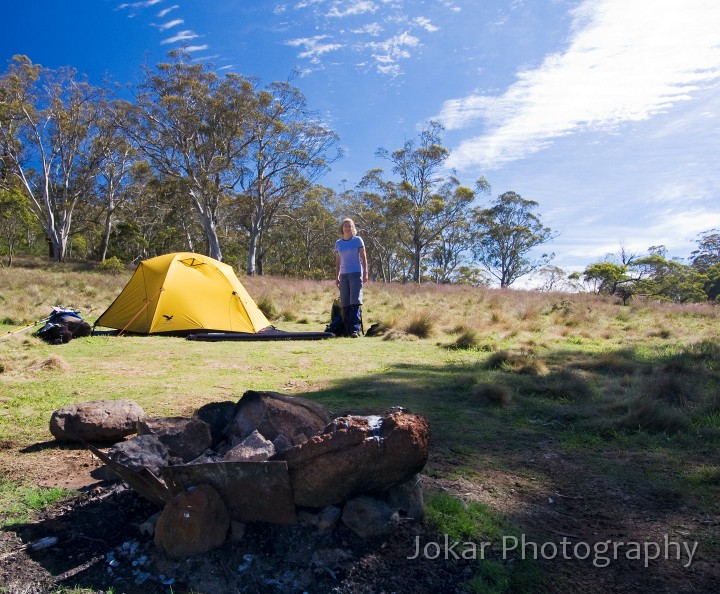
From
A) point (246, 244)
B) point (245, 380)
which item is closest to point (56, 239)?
point (246, 244)

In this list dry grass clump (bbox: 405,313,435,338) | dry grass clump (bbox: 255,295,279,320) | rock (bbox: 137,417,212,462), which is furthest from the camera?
dry grass clump (bbox: 255,295,279,320)

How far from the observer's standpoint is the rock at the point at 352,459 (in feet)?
7.25

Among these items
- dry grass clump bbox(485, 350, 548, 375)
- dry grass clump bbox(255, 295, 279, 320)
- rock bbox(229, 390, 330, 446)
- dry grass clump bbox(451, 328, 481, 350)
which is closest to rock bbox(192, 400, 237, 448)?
rock bbox(229, 390, 330, 446)

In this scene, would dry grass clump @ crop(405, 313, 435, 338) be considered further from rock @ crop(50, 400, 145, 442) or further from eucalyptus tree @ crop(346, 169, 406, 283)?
eucalyptus tree @ crop(346, 169, 406, 283)

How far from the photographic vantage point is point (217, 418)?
Answer: 293 centimetres

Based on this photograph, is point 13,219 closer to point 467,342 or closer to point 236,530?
point 467,342

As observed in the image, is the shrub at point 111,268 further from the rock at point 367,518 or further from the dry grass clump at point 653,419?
the rock at point 367,518

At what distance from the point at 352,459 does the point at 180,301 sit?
24.7 feet

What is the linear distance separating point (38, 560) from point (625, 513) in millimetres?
2667

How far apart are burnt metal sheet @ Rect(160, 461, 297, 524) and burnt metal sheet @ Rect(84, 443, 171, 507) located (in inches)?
1.9

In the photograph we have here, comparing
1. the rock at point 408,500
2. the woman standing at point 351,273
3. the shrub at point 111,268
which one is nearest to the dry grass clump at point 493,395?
the rock at point 408,500

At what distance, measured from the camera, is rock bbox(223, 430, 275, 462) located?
233 centimetres

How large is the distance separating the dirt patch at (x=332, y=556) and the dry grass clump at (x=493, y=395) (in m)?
1.90

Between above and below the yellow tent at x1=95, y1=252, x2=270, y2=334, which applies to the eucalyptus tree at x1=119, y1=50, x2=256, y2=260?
above
